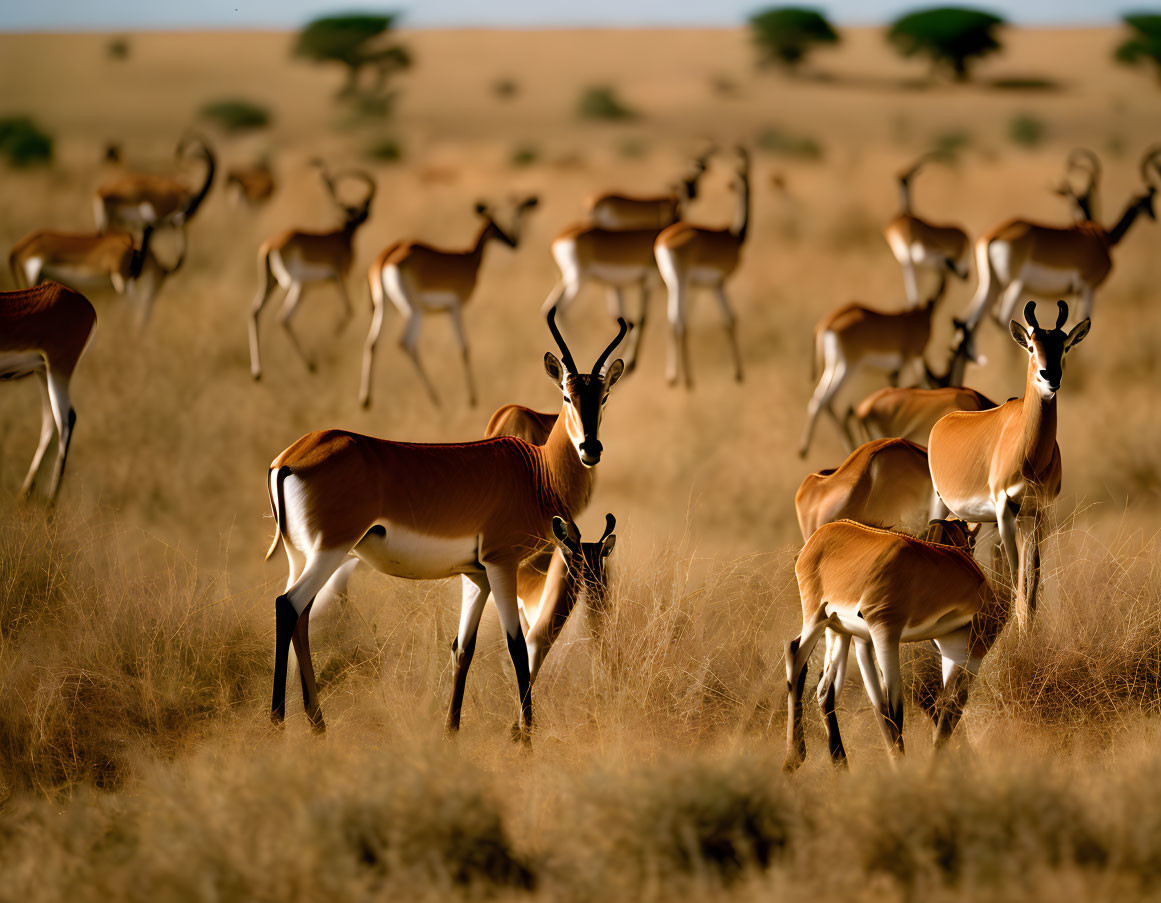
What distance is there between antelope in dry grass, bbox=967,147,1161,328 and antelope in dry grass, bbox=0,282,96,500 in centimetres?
897

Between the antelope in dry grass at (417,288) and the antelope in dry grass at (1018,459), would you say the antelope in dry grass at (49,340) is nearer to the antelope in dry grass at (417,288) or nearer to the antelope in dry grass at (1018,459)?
the antelope in dry grass at (417,288)

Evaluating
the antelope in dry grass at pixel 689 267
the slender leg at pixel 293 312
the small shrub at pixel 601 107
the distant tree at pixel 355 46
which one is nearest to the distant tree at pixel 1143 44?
the small shrub at pixel 601 107

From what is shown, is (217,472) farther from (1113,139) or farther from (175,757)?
(1113,139)

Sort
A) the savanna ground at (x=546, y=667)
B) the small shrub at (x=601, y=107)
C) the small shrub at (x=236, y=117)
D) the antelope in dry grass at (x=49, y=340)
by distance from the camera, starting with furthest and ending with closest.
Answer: the small shrub at (x=601, y=107) → the small shrub at (x=236, y=117) → the antelope in dry grass at (x=49, y=340) → the savanna ground at (x=546, y=667)

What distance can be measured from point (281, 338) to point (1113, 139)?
85.5 feet

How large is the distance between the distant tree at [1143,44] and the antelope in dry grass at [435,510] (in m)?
50.4

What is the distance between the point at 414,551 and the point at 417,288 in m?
8.30

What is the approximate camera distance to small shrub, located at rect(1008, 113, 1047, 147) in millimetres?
34969

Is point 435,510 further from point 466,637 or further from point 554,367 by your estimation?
point 554,367

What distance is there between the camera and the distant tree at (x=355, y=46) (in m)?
48.6

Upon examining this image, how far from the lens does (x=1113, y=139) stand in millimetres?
32656

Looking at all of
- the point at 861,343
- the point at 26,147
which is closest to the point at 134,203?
the point at 26,147

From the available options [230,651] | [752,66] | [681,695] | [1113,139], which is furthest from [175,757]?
[752,66]

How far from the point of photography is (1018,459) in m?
6.55
